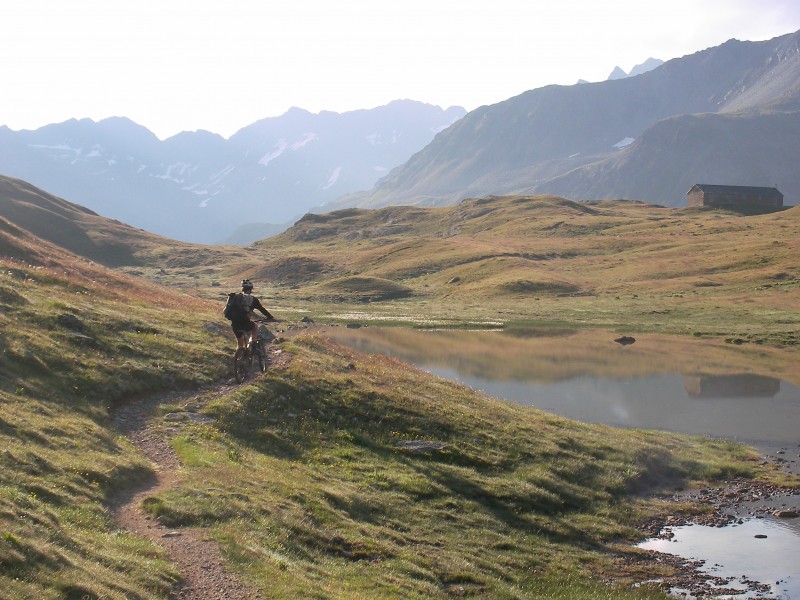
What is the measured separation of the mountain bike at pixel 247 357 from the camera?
109 ft


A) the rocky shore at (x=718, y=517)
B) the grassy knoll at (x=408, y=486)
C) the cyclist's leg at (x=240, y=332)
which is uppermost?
the cyclist's leg at (x=240, y=332)

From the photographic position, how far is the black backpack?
1249 inches

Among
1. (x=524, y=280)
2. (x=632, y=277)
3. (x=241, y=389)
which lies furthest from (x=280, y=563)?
(x=632, y=277)

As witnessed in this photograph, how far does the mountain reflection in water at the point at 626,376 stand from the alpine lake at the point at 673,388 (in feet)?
0.33

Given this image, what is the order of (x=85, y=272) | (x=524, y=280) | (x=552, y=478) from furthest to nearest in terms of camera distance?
1. (x=524, y=280)
2. (x=85, y=272)
3. (x=552, y=478)

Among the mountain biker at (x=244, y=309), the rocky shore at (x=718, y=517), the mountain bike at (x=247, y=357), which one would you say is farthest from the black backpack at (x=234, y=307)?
the rocky shore at (x=718, y=517)

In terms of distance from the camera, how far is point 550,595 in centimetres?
2203

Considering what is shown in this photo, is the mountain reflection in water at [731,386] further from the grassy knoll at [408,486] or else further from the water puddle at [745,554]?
the water puddle at [745,554]

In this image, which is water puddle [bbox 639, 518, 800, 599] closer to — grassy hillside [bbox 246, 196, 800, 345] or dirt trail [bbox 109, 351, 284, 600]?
dirt trail [bbox 109, 351, 284, 600]

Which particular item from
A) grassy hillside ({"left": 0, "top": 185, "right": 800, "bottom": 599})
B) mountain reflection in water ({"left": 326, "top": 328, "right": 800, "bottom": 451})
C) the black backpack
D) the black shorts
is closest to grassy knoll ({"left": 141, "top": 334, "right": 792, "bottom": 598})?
grassy hillside ({"left": 0, "top": 185, "right": 800, "bottom": 599})

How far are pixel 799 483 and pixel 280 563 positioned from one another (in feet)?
95.8

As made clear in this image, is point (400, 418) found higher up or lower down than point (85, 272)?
lower down

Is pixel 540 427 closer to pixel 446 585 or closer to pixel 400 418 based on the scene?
pixel 400 418

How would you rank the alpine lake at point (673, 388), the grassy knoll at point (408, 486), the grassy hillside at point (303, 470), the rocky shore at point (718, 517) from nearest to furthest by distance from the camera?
the grassy hillside at point (303, 470)
the grassy knoll at point (408, 486)
the rocky shore at point (718, 517)
the alpine lake at point (673, 388)
